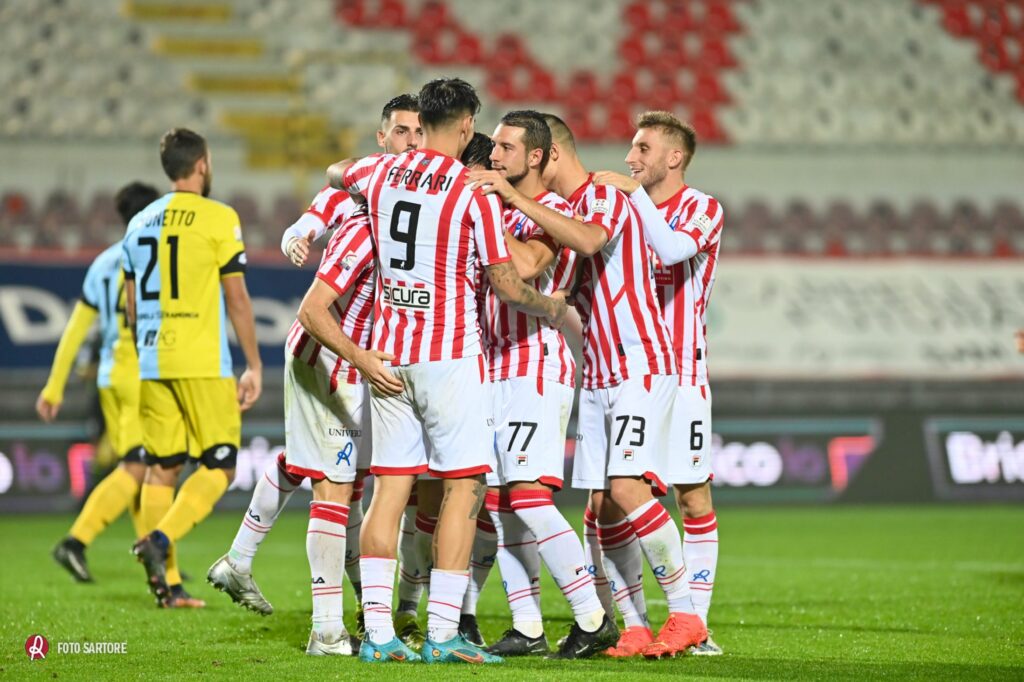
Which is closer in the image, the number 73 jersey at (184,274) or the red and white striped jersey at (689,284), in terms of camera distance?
the red and white striped jersey at (689,284)

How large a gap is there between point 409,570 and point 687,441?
4.62ft

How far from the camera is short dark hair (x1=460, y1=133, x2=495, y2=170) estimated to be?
6.21 meters

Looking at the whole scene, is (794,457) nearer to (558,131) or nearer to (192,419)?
A: (192,419)

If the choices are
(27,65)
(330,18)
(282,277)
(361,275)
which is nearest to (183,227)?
(361,275)

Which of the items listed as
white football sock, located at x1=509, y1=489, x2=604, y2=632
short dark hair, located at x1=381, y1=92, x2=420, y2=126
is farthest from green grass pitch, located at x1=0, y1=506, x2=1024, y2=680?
short dark hair, located at x1=381, y1=92, x2=420, y2=126

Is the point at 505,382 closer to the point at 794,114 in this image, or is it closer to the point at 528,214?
the point at 528,214

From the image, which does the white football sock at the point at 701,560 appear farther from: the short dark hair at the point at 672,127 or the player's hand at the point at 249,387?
the player's hand at the point at 249,387

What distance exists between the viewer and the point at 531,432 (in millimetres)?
5797

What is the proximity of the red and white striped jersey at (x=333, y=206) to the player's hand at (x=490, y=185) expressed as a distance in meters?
0.99

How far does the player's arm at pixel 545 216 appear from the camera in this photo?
5.52 meters

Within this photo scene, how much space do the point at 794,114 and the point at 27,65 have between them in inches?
455

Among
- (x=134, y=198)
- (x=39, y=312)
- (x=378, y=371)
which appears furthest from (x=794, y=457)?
(x=378, y=371)

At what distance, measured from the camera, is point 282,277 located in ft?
49.3

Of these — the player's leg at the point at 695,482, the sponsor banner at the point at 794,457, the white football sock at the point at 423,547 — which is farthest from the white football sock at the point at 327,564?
the sponsor banner at the point at 794,457
